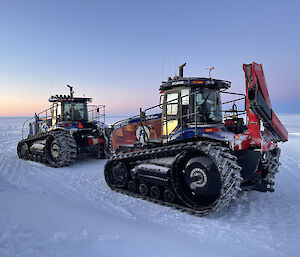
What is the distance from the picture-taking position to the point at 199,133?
5.33m

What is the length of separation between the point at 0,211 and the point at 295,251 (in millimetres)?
5122

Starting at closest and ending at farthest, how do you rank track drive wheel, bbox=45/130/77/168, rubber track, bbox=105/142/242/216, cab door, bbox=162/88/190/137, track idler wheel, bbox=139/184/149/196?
rubber track, bbox=105/142/242/216
cab door, bbox=162/88/190/137
track idler wheel, bbox=139/184/149/196
track drive wheel, bbox=45/130/77/168

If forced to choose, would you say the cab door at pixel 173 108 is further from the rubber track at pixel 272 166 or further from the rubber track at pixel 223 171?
the rubber track at pixel 272 166

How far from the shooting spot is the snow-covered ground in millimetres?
3328

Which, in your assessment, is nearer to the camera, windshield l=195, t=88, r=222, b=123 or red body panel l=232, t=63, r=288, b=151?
red body panel l=232, t=63, r=288, b=151

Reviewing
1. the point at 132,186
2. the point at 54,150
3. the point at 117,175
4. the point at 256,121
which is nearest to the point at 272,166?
the point at 256,121

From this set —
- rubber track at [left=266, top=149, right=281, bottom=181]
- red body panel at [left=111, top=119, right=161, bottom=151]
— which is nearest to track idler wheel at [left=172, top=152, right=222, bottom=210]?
red body panel at [left=111, top=119, right=161, bottom=151]

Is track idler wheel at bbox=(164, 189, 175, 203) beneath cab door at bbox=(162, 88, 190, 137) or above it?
beneath

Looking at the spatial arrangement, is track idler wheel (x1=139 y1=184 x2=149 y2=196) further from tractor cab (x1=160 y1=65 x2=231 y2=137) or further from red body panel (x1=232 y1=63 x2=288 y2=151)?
red body panel (x1=232 y1=63 x2=288 y2=151)

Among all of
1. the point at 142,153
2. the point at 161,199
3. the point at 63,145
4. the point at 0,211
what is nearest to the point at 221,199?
the point at 161,199

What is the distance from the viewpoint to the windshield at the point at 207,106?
5.89 meters

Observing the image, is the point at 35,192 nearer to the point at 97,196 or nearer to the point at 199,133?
the point at 97,196

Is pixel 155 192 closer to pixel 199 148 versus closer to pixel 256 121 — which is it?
pixel 199 148

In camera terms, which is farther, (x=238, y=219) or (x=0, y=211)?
(x=238, y=219)
